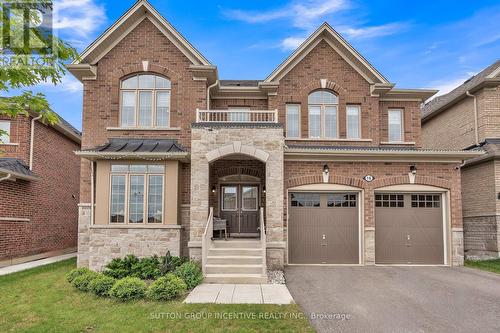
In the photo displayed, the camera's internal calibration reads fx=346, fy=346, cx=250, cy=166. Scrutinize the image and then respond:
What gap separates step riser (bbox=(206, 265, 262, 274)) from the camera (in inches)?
392

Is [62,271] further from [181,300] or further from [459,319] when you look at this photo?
[459,319]

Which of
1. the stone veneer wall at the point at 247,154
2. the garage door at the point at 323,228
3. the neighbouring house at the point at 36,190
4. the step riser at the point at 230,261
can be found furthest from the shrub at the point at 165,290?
the neighbouring house at the point at 36,190

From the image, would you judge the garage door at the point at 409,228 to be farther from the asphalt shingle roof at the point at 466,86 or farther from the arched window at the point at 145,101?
the arched window at the point at 145,101

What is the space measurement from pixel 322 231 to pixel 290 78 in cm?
653

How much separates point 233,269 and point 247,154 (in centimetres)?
367

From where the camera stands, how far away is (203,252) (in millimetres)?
10062

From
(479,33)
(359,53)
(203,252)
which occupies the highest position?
(479,33)

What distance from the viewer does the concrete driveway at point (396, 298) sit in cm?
646

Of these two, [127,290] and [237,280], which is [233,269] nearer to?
[237,280]

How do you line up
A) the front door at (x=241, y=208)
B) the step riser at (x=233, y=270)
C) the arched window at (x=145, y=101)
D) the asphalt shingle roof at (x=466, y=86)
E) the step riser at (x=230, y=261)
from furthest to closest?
the asphalt shingle roof at (x=466, y=86)
the front door at (x=241, y=208)
the arched window at (x=145, y=101)
the step riser at (x=230, y=261)
the step riser at (x=233, y=270)

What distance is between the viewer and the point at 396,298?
8.09 meters

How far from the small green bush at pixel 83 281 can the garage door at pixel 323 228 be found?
6526 millimetres

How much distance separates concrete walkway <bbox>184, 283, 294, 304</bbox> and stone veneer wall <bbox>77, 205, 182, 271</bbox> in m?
2.65

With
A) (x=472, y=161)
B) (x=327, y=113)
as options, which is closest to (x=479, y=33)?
(x=472, y=161)
